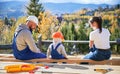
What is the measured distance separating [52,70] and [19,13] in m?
14.3

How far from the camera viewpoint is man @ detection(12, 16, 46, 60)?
3.04 meters

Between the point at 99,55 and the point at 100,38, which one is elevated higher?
the point at 100,38

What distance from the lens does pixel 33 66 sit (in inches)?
90.5

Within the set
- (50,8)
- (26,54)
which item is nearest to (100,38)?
(26,54)

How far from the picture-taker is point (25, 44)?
3.10 meters

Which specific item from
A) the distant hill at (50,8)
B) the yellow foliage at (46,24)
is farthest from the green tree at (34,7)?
the yellow foliage at (46,24)

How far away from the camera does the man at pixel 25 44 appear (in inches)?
120

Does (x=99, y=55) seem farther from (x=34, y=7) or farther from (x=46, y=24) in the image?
(x=34, y=7)

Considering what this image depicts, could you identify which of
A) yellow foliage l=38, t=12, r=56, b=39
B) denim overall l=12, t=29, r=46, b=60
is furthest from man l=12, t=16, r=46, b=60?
yellow foliage l=38, t=12, r=56, b=39

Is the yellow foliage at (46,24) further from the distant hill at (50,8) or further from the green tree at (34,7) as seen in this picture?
the green tree at (34,7)

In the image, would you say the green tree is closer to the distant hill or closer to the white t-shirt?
A: the distant hill

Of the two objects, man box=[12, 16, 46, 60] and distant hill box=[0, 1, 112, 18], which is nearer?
man box=[12, 16, 46, 60]

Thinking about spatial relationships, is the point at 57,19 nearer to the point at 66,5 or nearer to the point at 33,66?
the point at 66,5

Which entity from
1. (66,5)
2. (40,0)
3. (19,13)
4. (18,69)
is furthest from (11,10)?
(18,69)
